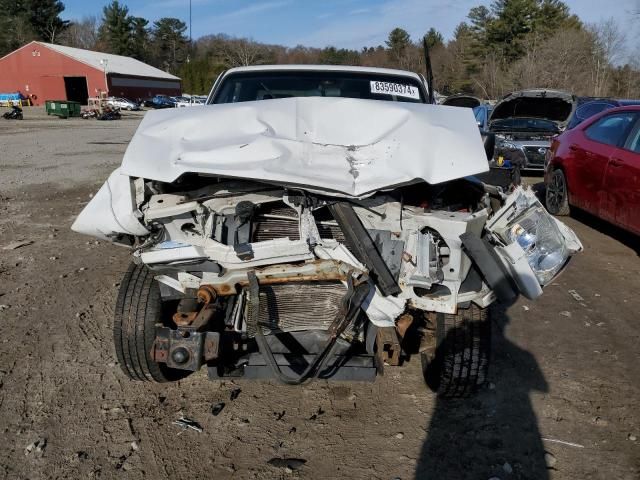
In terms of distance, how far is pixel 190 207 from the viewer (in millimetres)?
2559

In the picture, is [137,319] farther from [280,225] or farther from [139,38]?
[139,38]

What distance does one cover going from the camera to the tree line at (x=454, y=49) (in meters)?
38.9

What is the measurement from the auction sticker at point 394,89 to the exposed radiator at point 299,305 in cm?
212

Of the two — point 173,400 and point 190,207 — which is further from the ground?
point 190,207

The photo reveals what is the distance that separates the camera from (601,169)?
234 inches

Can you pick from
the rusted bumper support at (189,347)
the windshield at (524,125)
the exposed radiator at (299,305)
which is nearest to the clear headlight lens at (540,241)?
the exposed radiator at (299,305)

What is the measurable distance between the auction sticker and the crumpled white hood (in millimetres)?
1426

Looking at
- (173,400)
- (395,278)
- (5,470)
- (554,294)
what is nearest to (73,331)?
(173,400)

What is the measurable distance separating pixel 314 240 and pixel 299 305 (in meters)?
0.44

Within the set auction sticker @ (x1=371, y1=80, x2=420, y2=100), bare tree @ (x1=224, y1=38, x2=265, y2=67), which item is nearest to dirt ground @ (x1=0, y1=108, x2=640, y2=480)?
auction sticker @ (x1=371, y1=80, x2=420, y2=100)

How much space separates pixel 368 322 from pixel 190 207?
3.65 feet

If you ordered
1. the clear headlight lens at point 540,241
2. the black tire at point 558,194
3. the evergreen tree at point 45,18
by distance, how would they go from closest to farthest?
1. the clear headlight lens at point 540,241
2. the black tire at point 558,194
3. the evergreen tree at point 45,18

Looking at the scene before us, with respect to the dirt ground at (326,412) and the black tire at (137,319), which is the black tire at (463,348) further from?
the black tire at (137,319)

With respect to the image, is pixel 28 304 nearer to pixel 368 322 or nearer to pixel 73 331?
pixel 73 331
